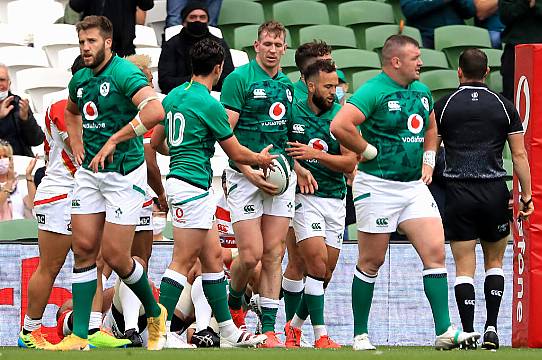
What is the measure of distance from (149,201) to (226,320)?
49.4 inches

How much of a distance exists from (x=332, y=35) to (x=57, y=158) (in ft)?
23.5

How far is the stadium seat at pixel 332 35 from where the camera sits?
55.7 ft

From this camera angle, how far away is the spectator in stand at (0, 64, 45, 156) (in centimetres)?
1433

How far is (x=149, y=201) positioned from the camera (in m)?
11.0

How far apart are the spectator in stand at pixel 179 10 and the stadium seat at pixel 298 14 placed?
3.27ft

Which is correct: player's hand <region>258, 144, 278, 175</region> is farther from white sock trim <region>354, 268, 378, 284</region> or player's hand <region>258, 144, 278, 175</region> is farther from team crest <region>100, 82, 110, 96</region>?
team crest <region>100, 82, 110, 96</region>

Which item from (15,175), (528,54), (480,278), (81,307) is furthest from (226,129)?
(15,175)

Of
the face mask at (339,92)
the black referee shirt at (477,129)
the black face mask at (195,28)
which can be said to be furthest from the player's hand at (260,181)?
the black face mask at (195,28)

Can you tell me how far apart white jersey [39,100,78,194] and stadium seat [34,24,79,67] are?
5917 mm

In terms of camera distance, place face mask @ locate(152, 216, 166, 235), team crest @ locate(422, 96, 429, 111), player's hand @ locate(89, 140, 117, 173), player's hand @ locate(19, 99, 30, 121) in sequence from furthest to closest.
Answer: player's hand @ locate(19, 99, 30, 121), face mask @ locate(152, 216, 166, 235), team crest @ locate(422, 96, 429, 111), player's hand @ locate(89, 140, 117, 173)

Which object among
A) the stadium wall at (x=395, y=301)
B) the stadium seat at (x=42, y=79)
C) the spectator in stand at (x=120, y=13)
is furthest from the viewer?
the stadium seat at (x=42, y=79)

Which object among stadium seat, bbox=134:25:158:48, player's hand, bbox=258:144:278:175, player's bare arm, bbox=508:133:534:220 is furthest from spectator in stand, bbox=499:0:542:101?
player's hand, bbox=258:144:278:175

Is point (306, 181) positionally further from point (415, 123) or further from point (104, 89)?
point (104, 89)

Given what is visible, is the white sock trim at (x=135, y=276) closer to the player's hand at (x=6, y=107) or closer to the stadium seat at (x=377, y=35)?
the player's hand at (x=6, y=107)
